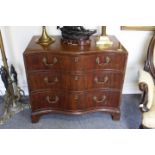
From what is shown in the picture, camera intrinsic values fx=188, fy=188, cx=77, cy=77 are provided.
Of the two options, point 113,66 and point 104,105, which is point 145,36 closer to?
point 113,66

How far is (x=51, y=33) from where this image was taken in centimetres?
205

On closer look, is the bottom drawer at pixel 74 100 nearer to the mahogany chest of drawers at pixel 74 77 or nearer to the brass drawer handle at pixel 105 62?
the mahogany chest of drawers at pixel 74 77

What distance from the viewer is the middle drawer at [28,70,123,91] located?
1.71 meters

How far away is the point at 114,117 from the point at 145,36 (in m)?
0.96

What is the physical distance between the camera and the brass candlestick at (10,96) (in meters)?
2.00

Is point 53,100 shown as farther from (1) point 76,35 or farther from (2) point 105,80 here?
(1) point 76,35

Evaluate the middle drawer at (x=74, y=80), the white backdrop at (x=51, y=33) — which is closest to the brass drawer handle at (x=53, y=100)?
the middle drawer at (x=74, y=80)

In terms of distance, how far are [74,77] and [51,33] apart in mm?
647

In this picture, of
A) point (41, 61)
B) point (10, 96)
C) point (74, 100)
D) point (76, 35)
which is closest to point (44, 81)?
point (41, 61)

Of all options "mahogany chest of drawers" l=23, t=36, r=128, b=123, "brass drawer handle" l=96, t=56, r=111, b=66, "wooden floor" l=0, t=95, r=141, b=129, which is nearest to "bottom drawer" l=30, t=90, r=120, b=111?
"mahogany chest of drawers" l=23, t=36, r=128, b=123

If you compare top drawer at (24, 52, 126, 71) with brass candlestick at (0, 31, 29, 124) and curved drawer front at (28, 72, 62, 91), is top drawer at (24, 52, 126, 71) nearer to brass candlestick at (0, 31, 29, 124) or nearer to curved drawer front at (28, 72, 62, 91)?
curved drawer front at (28, 72, 62, 91)
